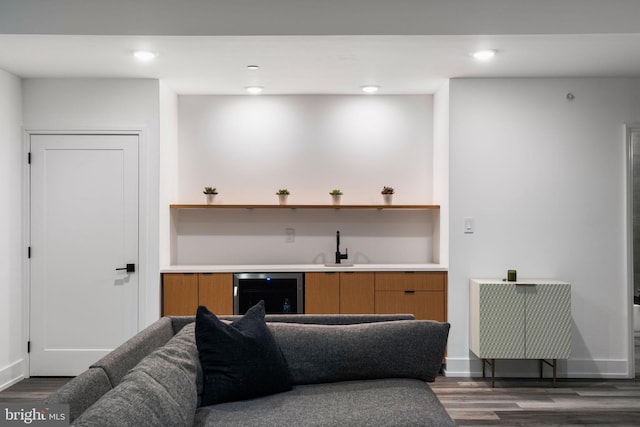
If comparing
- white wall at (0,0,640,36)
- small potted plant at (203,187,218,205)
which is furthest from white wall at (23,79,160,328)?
white wall at (0,0,640,36)

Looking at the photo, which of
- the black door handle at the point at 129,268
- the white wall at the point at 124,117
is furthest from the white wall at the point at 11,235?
the black door handle at the point at 129,268

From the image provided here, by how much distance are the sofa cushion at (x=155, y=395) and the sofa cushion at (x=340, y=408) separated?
202 mm

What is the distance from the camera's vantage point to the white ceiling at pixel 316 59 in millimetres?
3859

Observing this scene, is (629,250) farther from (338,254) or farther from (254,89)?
(254,89)

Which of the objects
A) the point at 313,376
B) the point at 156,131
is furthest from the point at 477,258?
the point at 156,131

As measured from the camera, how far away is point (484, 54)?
4203 mm

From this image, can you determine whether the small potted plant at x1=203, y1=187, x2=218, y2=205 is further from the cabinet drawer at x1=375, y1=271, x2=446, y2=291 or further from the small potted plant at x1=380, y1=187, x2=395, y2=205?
the cabinet drawer at x1=375, y1=271, x2=446, y2=291

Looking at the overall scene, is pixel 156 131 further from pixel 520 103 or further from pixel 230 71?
pixel 520 103

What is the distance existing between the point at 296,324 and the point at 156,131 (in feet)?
8.44

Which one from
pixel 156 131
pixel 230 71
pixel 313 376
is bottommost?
pixel 313 376

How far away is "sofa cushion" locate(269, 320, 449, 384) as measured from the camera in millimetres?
2863

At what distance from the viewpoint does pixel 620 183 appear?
4973 millimetres

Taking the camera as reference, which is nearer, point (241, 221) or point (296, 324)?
point (296, 324)

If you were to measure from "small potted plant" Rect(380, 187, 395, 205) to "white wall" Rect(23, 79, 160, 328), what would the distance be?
201cm
